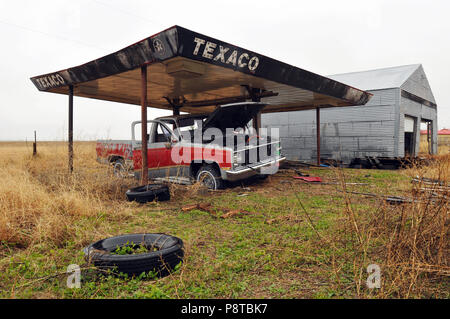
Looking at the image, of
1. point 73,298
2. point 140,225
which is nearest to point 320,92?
point 140,225

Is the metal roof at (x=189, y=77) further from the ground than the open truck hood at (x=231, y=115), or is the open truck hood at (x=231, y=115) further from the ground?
the metal roof at (x=189, y=77)

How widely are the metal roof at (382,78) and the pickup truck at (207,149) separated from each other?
956 centimetres

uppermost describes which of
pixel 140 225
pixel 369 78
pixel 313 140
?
pixel 369 78

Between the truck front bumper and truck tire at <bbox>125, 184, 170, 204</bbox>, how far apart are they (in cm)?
156

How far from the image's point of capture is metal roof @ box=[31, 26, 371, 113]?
253 inches

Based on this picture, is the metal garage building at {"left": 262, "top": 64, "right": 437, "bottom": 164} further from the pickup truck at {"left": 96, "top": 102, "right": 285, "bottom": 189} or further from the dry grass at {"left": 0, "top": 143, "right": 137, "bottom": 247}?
the dry grass at {"left": 0, "top": 143, "right": 137, "bottom": 247}

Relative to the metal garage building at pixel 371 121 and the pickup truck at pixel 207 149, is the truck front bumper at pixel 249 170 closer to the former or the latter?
the pickup truck at pixel 207 149

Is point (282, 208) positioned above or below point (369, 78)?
below

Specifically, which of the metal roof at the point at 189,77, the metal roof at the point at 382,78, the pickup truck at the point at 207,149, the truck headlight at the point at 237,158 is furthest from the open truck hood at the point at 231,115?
the metal roof at the point at 382,78

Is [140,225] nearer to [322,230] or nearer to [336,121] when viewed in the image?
[322,230]

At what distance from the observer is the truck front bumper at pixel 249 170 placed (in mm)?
7336
